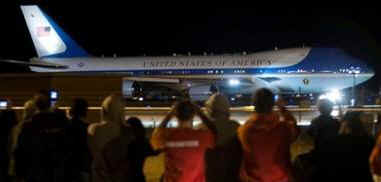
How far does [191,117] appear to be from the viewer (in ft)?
15.6

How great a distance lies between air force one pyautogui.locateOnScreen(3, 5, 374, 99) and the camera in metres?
33.8

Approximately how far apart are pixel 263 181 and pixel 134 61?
35.1 m

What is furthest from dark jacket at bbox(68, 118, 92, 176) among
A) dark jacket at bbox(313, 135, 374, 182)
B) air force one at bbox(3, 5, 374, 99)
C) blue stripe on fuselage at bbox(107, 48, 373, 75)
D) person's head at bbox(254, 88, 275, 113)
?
blue stripe on fuselage at bbox(107, 48, 373, 75)

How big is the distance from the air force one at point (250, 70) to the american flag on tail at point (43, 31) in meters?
4.01

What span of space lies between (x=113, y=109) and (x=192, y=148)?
864mm

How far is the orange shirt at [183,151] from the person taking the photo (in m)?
4.69

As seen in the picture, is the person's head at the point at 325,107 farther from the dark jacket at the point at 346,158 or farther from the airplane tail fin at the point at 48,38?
the airplane tail fin at the point at 48,38

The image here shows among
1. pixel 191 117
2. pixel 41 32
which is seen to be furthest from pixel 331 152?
pixel 41 32

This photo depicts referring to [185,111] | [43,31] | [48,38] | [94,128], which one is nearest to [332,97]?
[94,128]

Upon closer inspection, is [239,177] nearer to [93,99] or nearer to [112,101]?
[112,101]

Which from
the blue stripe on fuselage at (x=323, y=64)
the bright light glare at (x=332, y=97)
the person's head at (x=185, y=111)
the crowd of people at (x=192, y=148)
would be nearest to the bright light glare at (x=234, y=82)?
the blue stripe on fuselage at (x=323, y=64)

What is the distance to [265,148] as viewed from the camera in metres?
4.63

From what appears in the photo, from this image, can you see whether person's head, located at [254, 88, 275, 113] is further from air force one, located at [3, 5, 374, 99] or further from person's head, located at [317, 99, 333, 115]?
air force one, located at [3, 5, 374, 99]

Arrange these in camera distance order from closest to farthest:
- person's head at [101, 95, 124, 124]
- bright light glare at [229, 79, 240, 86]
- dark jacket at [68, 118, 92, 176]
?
person's head at [101, 95, 124, 124]
dark jacket at [68, 118, 92, 176]
bright light glare at [229, 79, 240, 86]
